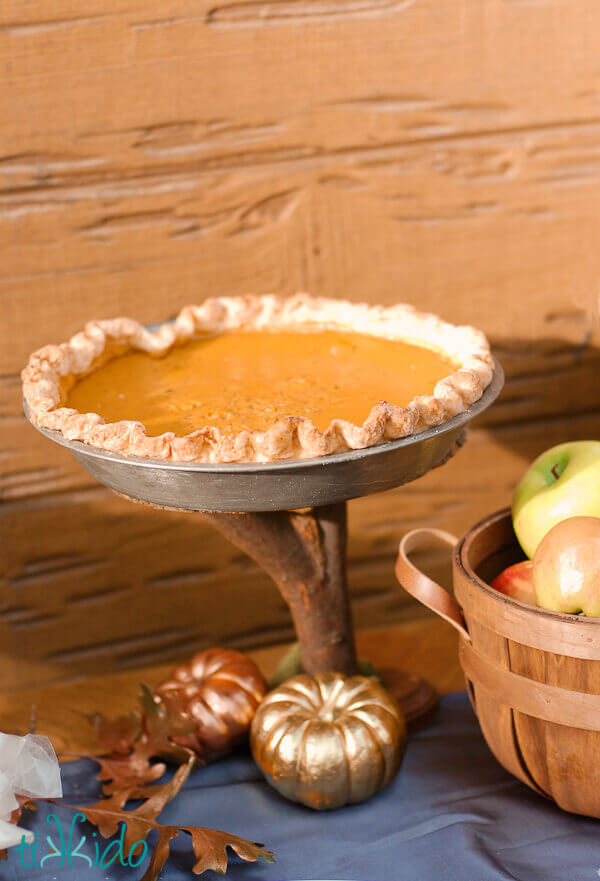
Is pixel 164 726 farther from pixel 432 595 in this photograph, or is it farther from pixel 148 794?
pixel 432 595

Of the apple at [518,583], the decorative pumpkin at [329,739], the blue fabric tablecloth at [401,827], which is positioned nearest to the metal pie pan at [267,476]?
the apple at [518,583]

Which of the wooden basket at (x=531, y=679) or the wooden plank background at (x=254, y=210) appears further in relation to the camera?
the wooden plank background at (x=254, y=210)

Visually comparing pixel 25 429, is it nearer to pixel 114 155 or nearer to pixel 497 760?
pixel 114 155

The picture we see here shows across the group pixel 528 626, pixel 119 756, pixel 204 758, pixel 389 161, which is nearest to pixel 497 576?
pixel 528 626

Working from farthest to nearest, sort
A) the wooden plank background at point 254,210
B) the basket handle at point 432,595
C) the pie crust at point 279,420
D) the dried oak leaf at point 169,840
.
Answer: the wooden plank background at point 254,210, the basket handle at point 432,595, the dried oak leaf at point 169,840, the pie crust at point 279,420

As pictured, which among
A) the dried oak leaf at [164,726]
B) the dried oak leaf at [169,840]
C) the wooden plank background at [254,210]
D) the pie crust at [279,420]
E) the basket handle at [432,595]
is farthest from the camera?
the wooden plank background at [254,210]

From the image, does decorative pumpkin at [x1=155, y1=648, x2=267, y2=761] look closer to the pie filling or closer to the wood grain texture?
the wood grain texture

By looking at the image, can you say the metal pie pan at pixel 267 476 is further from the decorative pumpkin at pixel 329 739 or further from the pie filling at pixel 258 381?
the decorative pumpkin at pixel 329 739

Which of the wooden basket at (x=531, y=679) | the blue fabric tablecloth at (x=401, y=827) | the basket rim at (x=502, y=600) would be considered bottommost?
the blue fabric tablecloth at (x=401, y=827)
